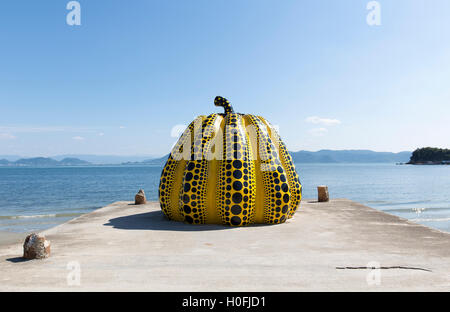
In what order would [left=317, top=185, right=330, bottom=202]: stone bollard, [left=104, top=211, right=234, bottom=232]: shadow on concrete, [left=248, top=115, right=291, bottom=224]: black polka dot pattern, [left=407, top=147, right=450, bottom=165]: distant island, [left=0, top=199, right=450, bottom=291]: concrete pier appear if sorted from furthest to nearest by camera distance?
[left=407, top=147, right=450, bottom=165]: distant island < [left=317, top=185, right=330, bottom=202]: stone bollard < [left=248, top=115, right=291, bottom=224]: black polka dot pattern < [left=104, top=211, right=234, bottom=232]: shadow on concrete < [left=0, top=199, right=450, bottom=291]: concrete pier

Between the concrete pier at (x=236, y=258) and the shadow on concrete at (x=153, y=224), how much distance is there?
6cm

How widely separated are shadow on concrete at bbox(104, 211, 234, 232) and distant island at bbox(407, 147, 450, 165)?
506ft

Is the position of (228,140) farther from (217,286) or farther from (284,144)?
(217,286)

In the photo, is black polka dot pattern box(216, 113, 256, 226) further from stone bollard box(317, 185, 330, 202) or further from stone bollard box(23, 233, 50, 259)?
stone bollard box(317, 185, 330, 202)

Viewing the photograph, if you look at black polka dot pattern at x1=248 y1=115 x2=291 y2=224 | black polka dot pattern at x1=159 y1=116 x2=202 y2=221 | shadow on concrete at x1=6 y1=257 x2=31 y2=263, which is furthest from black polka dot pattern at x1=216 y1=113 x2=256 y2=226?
shadow on concrete at x1=6 y1=257 x2=31 y2=263

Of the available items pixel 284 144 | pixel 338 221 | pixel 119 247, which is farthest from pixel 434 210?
pixel 119 247

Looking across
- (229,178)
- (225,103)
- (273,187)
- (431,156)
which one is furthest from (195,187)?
(431,156)

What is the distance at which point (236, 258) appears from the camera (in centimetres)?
615

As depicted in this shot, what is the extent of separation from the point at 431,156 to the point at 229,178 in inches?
6307

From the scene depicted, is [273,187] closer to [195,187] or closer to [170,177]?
[195,187]

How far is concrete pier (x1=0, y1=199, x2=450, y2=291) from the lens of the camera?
4836 millimetres

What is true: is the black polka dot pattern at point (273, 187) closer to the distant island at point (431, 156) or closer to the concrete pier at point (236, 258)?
the concrete pier at point (236, 258)
